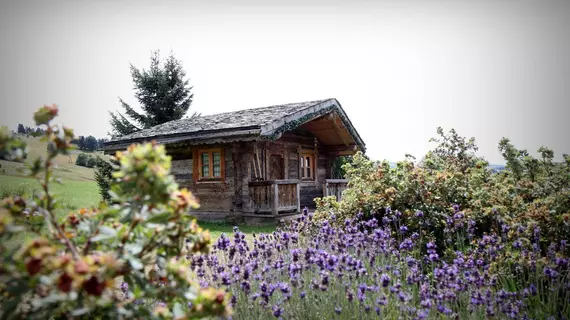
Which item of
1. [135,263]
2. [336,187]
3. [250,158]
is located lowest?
[336,187]

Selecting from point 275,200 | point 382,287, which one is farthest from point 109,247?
point 275,200

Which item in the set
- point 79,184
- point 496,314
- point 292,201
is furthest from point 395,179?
point 79,184

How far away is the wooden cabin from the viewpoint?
43.2ft

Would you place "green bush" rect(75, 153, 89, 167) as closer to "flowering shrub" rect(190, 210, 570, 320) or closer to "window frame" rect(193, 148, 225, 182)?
"window frame" rect(193, 148, 225, 182)

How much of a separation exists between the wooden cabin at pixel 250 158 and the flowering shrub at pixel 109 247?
10.3 m

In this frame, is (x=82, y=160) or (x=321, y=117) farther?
(x=82, y=160)

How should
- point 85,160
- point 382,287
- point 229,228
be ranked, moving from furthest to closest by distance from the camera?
point 85,160, point 229,228, point 382,287

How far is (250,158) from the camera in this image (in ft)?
45.4

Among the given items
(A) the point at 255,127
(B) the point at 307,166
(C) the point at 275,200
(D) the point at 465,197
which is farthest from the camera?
(B) the point at 307,166

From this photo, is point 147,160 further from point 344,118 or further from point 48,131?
point 344,118

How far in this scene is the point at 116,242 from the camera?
182 centimetres

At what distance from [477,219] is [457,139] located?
12236mm

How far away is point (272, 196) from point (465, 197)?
753 centimetres

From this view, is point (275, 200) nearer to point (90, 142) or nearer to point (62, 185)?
point (62, 185)
